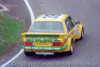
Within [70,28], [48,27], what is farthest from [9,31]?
[70,28]

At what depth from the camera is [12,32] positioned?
16328 mm

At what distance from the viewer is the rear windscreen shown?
12.6 meters

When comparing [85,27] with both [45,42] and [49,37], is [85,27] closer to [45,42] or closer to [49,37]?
[49,37]

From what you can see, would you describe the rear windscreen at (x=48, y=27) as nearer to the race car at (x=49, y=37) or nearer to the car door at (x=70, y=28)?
the race car at (x=49, y=37)

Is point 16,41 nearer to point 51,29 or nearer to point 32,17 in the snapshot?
point 51,29

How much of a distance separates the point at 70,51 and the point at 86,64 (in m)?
1.26

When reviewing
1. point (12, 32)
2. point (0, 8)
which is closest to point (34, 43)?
point (12, 32)

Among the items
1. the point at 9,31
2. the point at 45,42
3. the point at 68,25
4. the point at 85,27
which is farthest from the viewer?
the point at 85,27

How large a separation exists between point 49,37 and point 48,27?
0.87 meters

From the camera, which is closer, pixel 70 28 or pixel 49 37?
pixel 49 37

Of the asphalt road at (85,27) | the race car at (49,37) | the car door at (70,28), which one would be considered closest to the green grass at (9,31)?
the asphalt road at (85,27)

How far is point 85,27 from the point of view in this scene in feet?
57.9

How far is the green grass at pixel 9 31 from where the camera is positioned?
14517 millimetres

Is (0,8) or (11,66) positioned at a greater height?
(0,8)
